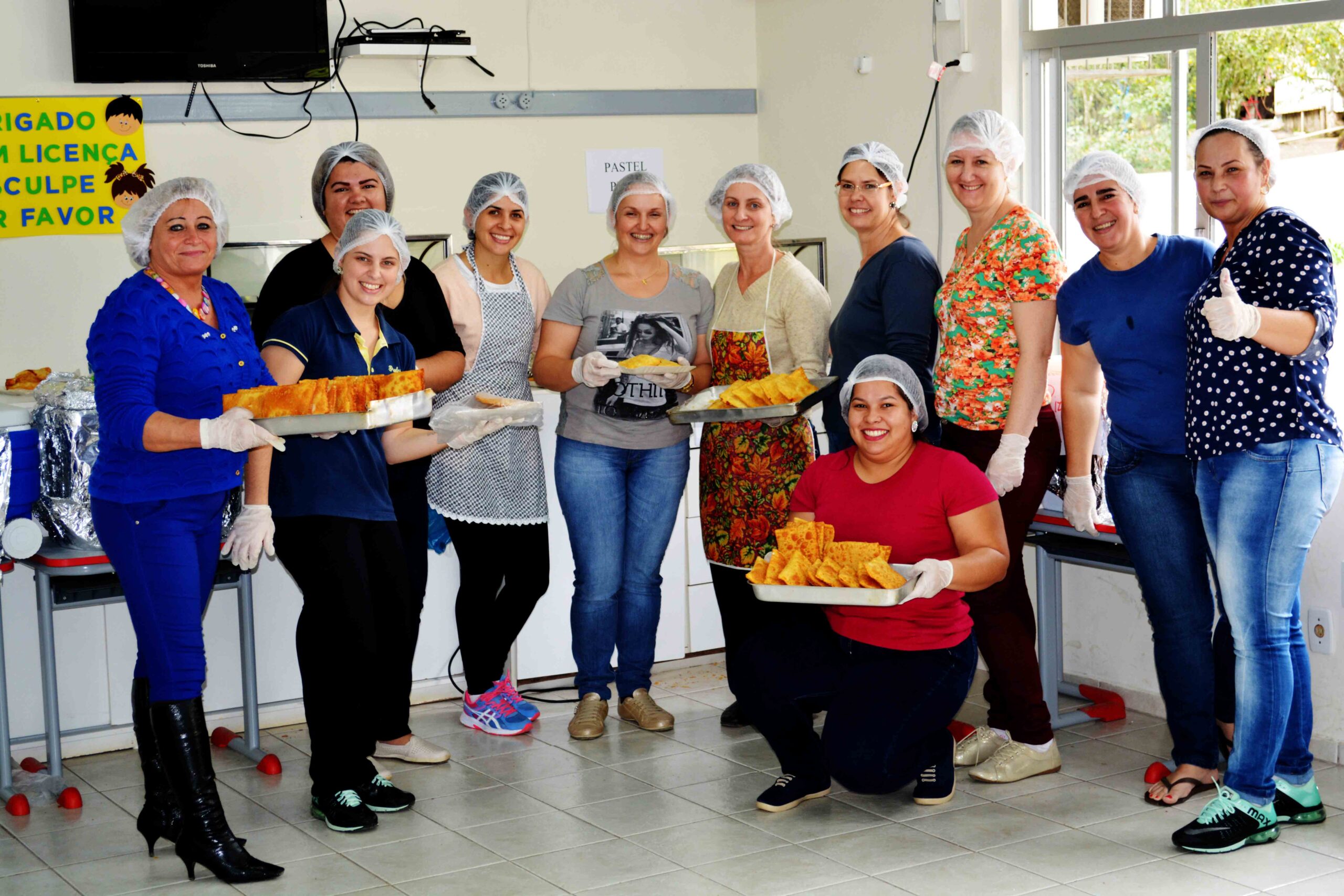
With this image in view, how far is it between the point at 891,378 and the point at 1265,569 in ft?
2.80

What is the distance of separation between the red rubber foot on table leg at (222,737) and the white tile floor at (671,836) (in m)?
0.13

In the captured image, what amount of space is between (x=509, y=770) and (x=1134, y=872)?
1.58 m

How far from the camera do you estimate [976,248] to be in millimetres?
3348

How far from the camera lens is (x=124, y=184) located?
4.54 metres

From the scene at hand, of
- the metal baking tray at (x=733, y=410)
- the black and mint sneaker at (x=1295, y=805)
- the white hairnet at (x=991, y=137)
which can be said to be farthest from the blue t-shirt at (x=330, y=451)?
the black and mint sneaker at (x=1295, y=805)

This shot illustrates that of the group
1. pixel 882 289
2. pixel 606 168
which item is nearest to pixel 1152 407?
pixel 882 289

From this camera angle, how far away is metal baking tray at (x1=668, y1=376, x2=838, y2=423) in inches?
134

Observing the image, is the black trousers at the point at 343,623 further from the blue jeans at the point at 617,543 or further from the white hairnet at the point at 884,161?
the white hairnet at the point at 884,161

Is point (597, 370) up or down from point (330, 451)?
up

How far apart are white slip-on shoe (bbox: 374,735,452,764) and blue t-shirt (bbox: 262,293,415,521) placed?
0.83 metres

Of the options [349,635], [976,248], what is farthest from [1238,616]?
[349,635]

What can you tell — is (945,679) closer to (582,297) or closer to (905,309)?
(905,309)

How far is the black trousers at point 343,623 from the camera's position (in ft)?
10.2

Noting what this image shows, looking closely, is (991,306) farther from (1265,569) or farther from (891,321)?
(1265,569)
